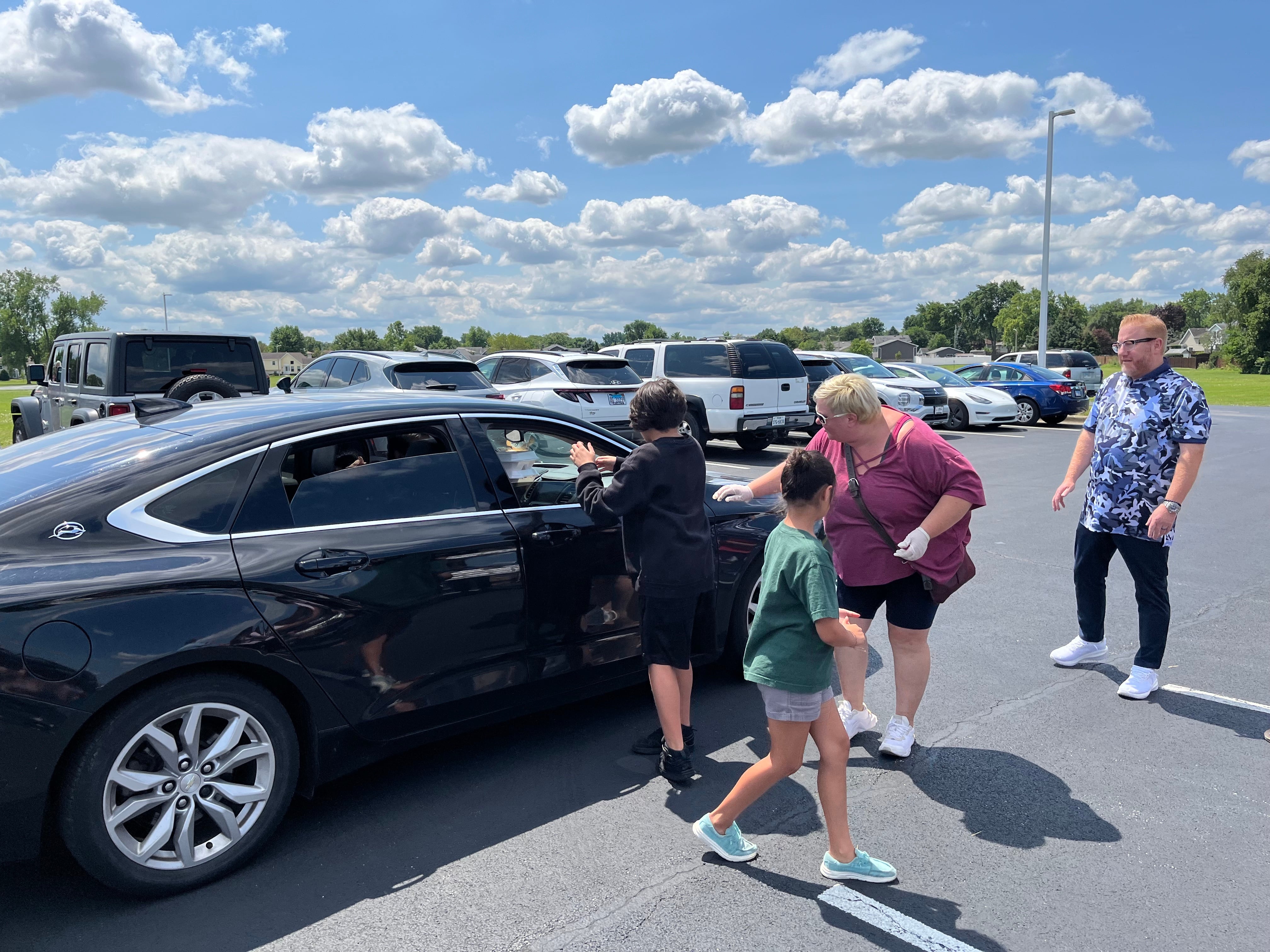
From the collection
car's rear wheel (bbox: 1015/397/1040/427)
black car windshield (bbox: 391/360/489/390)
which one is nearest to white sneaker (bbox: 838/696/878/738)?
black car windshield (bbox: 391/360/489/390)

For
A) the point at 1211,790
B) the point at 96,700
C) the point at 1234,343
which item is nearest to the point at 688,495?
the point at 96,700

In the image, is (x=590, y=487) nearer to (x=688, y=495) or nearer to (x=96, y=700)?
(x=688, y=495)

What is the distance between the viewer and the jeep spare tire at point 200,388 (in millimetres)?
9758

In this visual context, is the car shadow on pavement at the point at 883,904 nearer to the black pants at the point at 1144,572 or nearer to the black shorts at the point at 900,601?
the black shorts at the point at 900,601

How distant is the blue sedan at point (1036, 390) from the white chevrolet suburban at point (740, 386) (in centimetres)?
953

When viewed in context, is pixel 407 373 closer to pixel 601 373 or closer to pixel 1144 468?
pixel 601 373

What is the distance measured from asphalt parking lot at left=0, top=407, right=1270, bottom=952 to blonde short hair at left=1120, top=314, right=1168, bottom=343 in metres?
1.82

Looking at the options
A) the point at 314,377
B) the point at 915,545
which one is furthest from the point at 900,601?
the point at 314,377

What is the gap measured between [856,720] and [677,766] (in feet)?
3.15

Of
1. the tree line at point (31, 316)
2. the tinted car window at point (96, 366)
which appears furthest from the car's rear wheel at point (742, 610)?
the tree line at point (31, 316)

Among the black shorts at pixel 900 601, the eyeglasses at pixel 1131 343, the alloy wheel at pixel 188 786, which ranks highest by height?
the eyeglasses at pixel 1131 343

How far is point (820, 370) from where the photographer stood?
754 inches

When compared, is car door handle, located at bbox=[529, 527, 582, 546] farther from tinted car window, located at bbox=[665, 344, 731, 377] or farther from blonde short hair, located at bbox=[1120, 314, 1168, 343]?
tinted car window, located at bbox=[665, 344, 731, 377]

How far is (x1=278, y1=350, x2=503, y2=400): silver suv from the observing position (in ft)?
33.6
